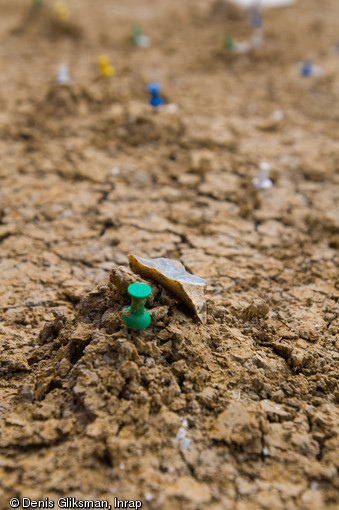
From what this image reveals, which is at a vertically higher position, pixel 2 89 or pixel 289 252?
pixel 2 89

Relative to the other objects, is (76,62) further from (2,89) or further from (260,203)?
(260,203)

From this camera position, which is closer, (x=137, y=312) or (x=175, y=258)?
(x=137, y=312)

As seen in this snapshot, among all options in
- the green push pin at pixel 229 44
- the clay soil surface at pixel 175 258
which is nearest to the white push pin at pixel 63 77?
the clay soil surface at pixel 175 258

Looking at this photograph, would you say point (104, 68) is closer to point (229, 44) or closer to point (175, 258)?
point (229, 44)

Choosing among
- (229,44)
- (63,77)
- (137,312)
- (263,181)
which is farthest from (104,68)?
(137,312)

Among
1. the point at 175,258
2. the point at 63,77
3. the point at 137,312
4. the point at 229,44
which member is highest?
the point at 229,44

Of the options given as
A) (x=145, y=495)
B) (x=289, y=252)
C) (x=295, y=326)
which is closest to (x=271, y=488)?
(x=145, y=495)
